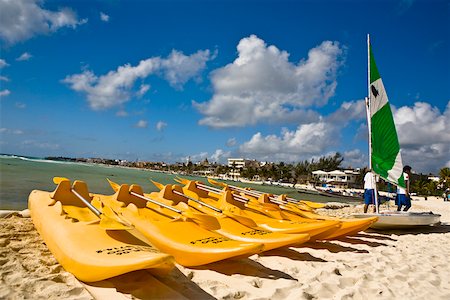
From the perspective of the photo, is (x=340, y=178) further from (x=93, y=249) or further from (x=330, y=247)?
(x=93, y=249)

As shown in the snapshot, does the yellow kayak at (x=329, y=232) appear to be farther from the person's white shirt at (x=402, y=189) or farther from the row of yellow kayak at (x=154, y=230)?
the person's white shirt at (x=402, y=189)

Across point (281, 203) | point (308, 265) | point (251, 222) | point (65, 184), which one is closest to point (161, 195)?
point (65, 184)

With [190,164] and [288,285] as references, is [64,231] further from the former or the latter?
[190,164]

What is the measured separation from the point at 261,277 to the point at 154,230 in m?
1.34

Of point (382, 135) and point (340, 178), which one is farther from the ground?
point (382, 135)

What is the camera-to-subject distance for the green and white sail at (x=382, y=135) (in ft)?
23.4

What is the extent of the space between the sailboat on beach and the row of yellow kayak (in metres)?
1.89

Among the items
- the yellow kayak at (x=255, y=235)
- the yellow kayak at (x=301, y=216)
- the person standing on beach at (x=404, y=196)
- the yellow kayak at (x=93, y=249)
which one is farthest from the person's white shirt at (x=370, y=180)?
the yellow kayak at (x=93, y=249)

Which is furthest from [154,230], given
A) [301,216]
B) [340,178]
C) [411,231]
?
[340,178]

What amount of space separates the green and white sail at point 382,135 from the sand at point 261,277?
280 cm

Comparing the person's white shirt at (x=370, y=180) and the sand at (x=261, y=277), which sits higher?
the person's white shirt at (x=370, y=180)

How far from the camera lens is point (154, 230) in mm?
3600

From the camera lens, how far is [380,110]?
7539 millimetres

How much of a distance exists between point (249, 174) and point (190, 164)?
115ft
